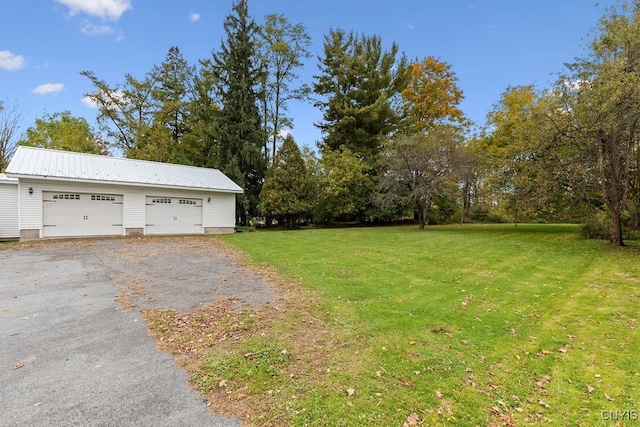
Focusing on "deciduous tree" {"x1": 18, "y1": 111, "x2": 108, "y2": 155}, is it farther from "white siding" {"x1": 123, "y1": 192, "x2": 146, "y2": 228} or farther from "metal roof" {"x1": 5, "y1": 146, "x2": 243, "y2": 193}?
"white siding" {"x1": 123, "y1": 192, "x2": 146, "y2": 228}

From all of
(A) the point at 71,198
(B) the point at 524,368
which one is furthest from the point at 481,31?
(A) the point at 71,198

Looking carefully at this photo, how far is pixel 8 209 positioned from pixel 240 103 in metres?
13.2

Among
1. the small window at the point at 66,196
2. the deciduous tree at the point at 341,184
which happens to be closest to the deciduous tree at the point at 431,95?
the deciduous tree at the point at 341,184

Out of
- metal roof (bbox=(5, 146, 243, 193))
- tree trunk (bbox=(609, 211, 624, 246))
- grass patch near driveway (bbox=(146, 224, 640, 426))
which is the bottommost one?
grass patch near driveway (bbox=(146, 224, 640, 426))

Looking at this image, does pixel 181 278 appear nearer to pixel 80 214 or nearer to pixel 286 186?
pixel 80 214

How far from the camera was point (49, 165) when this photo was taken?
12.4 meters

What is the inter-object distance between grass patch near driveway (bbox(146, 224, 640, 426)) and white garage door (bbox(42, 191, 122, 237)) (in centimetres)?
1089

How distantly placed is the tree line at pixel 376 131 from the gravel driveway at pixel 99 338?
11.7 metres

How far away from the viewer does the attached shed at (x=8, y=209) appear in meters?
12.9

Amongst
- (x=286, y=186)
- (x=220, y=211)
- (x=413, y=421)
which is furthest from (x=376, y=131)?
(x=413, y=421)

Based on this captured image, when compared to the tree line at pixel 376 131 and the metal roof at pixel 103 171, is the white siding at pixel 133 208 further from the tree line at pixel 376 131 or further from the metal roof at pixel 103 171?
the tree line at pixel 376 131

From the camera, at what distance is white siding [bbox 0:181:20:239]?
507 inches

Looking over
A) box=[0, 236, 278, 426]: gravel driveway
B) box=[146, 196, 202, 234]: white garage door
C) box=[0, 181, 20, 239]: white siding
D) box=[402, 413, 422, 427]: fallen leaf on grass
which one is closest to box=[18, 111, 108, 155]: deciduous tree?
box=[0, 181, 20, 239]: white siding

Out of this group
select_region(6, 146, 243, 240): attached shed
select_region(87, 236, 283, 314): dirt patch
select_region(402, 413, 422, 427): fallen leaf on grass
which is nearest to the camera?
select_region(402, 413, 422, 427): fallen leaf on grass
